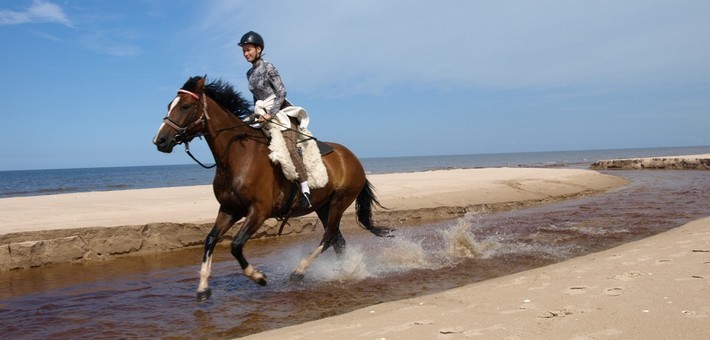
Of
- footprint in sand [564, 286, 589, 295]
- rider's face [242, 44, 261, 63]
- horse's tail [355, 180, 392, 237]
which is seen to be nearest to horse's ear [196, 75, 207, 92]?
rider's face [242, 44, 261, 63]

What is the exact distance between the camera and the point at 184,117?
6.24 metres

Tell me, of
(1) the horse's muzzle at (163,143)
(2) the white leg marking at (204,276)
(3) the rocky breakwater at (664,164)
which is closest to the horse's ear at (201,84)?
(1) the horse's muzzle at (163,143)

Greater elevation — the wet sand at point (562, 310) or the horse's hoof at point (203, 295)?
the wet sand at point (562, 310)

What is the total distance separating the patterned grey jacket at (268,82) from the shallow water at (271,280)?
2652 mm

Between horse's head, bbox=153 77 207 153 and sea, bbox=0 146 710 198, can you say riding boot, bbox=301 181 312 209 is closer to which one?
horse's head, bbox=153 77 207 153

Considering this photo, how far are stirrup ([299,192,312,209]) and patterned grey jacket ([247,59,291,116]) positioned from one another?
1228 millimetres

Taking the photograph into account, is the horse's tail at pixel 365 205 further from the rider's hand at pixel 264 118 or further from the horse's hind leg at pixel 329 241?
the rider's hand at pixel 264 118

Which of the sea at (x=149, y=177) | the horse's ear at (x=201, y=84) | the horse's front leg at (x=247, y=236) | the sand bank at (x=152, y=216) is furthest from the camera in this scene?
the sea at (x=149, y=177)

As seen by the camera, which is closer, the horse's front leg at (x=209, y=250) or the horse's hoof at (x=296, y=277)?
the horse's front leg at (x=209, y=250)

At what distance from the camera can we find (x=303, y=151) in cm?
745

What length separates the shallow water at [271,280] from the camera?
5.59m

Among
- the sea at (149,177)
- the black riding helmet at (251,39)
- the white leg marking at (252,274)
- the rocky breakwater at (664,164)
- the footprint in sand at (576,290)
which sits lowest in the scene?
the sea at (149,177)

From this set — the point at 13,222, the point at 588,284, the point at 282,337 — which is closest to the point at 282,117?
the point at 282,337

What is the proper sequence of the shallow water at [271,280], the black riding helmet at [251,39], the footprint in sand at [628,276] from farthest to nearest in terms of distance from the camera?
the black riding helmet at [251,39]
the shallow water at [271,280]
the footprint in sand at [628,276]
